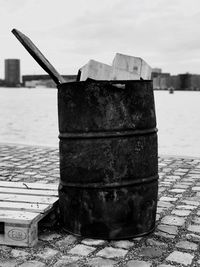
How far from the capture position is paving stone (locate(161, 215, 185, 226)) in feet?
13.7

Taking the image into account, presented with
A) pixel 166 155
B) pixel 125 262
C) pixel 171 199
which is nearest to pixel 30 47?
pixel 125 262

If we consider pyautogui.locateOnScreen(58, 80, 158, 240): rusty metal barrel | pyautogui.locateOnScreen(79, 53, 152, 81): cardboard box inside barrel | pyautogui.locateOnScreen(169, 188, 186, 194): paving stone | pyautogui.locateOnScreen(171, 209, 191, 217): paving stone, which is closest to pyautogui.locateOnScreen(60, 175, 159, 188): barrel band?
pyautogui.locateOnScreen(58, 80, 158, 240): rusty metal barrel

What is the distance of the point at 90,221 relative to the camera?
3627 millimetres

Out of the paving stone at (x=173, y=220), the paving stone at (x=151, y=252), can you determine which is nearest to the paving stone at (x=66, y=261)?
the paving stone at (x=151, y=252)

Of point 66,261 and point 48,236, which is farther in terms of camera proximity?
point 48,236

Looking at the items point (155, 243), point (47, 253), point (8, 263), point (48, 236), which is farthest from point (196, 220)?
point (8, 263)

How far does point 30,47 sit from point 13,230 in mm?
1473

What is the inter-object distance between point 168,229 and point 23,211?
4.23ft

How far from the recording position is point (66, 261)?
3.27 metres

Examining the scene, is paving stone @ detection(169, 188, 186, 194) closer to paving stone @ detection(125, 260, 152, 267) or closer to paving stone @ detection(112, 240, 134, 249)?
paving stone @ detection(112, 240, 134, 249)

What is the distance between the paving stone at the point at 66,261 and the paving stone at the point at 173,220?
1.18 metres

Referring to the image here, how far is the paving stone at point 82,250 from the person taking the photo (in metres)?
3.42

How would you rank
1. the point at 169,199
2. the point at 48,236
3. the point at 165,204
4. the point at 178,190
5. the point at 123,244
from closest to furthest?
the point at 123,244, the point at 48,236, the point at 165,204, the point at 169,199, the point at 178,190

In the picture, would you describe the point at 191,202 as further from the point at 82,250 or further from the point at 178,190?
the point at 82,250
